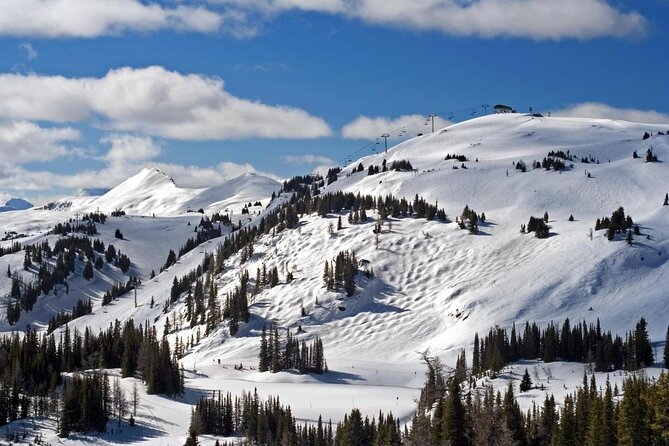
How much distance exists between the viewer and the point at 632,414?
86.4m

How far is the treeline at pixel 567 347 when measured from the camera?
474 ft

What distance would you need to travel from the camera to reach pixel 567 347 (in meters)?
155

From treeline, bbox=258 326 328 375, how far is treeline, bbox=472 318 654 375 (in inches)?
1415

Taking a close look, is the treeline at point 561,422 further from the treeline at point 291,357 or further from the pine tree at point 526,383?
the treeline at point 291,357

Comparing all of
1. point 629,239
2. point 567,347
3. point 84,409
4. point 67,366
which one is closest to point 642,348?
point 567,347

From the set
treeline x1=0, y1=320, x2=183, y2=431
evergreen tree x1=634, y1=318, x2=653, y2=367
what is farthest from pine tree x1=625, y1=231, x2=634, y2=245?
treeline x1=0, y1=320, x2=183, y2=431

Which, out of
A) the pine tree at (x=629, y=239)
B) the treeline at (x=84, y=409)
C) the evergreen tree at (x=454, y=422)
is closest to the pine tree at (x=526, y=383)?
the evergreen tree at (x=454, y=422)

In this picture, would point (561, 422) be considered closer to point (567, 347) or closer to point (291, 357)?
point (567, 347)

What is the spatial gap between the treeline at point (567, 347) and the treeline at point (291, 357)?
35.9 metres

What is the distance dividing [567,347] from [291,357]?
205ft

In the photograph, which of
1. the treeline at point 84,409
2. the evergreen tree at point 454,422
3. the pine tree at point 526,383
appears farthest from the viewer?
the pine tree at point 526,383

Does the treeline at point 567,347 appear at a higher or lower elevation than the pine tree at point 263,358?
higher

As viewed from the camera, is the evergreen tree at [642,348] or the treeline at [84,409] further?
the evergreen tree at [642,348]

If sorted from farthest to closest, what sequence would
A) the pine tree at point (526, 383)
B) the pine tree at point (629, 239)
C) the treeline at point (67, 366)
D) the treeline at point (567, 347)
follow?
the pine tree at point (629, 239)
the treeline at point (567, 347)
the treeline at point (67, 366)
the pine tree at point (526, 383)
